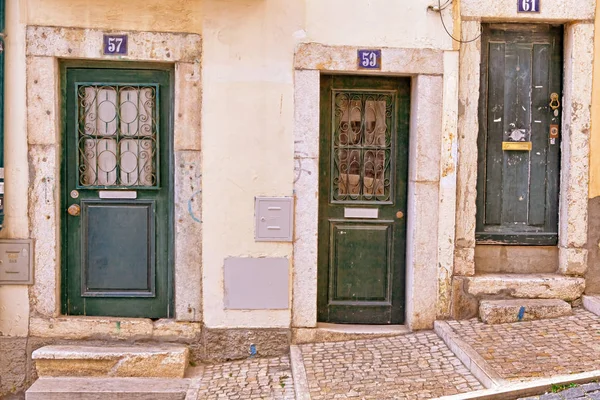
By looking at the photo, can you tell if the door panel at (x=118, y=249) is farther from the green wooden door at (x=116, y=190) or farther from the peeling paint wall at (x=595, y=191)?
the peeling paint wall at (x=595, y=191)

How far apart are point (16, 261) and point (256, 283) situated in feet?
6.82

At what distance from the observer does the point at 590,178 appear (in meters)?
5.55

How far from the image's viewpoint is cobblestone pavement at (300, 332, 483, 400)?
171 inches

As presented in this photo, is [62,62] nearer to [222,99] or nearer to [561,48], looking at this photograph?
[222,99]

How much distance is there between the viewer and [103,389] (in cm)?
489

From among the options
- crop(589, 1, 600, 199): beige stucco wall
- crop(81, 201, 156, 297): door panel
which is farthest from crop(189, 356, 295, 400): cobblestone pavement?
crop(589, 1, 600, 199): beige stucco wall

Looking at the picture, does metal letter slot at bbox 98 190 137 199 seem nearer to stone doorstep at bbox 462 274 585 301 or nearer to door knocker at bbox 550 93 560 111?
stone doorstep at bbox 462 274 585 301

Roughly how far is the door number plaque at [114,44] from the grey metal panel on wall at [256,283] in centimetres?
204

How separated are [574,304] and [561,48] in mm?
2377

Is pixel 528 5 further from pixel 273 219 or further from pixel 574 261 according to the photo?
pixel 273 219

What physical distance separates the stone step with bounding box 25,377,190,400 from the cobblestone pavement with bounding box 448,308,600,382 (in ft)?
8.04

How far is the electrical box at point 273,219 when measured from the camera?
5.34 m

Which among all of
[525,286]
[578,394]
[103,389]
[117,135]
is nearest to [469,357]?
[578,394]

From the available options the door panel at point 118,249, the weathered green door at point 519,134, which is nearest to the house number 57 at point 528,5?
the weathered green door at point 519,134
